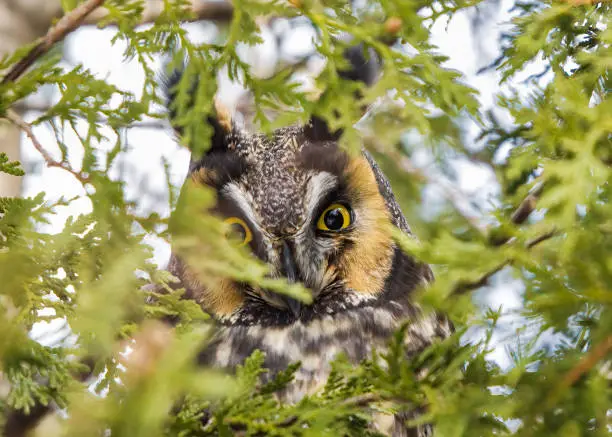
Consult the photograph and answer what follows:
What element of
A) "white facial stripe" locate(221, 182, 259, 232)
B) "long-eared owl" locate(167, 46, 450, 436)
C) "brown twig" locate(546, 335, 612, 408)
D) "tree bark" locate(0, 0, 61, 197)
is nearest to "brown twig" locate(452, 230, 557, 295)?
"brown twig" locate(546, 335, 612, 408)

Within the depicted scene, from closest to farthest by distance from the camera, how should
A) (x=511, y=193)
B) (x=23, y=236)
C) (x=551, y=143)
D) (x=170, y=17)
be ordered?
(x=551, y=143)
(x=23, y=236)
(x=170, y=17)
(x=511, y=193)

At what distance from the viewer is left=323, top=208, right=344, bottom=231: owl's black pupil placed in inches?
64.5

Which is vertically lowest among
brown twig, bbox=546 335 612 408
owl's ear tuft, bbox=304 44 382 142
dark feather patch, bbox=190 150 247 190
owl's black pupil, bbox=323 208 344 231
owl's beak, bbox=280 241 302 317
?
brown twig, bbox=546 335 612 408

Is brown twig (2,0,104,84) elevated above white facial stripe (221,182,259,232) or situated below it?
above

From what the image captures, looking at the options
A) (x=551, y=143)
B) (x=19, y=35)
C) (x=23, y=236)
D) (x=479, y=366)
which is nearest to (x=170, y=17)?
(x=23, y=236)

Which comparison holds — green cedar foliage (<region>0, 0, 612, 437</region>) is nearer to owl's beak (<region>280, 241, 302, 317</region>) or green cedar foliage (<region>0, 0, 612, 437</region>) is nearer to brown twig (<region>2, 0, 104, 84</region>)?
brown twig (<region>2, 0, 104, 84</region>)

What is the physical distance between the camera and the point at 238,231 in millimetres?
1626

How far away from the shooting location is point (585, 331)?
108cm

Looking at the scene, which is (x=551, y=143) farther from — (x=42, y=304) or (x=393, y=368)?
(x=42, y=304)

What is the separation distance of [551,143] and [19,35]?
76.8 inches

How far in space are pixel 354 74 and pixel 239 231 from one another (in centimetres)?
55

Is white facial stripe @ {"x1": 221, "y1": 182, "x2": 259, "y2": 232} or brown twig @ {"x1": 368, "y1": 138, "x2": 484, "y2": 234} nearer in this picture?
white facial stripe @ {"x1": 221, "y1": 182, "x2": 259, "y2": 232}

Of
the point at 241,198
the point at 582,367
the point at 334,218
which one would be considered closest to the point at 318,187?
the point at 334,218

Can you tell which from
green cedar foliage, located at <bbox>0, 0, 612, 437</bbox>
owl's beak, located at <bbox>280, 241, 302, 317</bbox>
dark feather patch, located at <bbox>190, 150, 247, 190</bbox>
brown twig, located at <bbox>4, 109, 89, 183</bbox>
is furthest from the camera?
dark feather patch, located at <bbox>190, 150, 247, 190</bbox>
